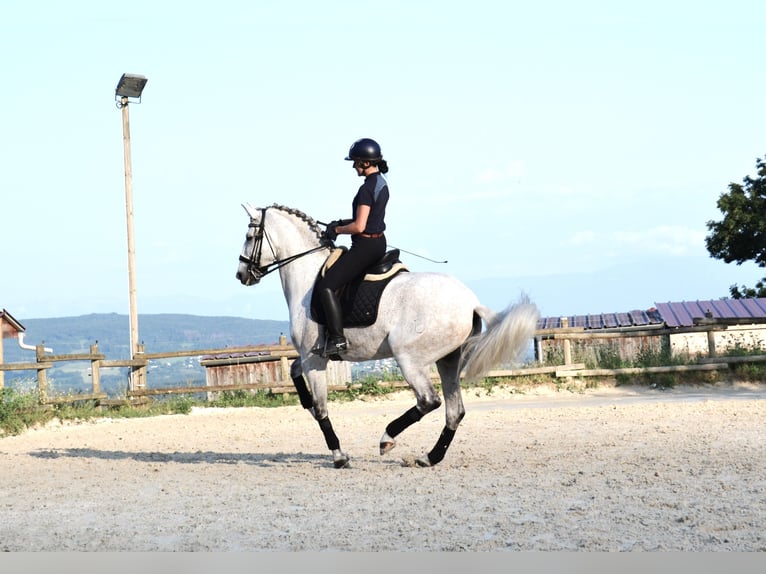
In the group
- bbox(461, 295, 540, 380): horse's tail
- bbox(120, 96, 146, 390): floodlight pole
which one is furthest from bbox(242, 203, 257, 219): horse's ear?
bbox(120, 96, 146, 390): floodlight pole

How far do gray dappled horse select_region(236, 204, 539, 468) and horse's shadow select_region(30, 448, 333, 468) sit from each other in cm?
100

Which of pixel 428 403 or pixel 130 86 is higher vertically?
pixel 130 86

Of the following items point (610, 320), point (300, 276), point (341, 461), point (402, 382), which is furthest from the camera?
point (610, 320)

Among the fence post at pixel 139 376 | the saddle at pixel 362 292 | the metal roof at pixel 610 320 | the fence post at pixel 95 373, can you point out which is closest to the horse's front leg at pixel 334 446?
the saddle at pixel 362 292

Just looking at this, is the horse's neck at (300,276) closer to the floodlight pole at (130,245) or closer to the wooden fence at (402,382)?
the wooden fence at (402,382)

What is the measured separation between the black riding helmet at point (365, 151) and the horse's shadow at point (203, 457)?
331 cm

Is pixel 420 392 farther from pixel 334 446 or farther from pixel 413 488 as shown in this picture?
pixel 413 488

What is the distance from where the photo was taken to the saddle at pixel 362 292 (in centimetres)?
935

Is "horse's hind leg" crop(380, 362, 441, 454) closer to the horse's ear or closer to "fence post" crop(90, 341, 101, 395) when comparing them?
the horse's ear

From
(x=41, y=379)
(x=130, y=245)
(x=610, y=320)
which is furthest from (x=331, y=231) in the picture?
(x=610, y=320)

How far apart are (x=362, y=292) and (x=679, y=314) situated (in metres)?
30.4

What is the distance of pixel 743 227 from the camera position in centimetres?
4169

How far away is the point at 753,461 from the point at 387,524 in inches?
165

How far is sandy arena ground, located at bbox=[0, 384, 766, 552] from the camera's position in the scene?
5.98 m
